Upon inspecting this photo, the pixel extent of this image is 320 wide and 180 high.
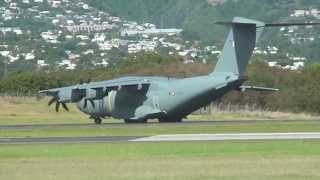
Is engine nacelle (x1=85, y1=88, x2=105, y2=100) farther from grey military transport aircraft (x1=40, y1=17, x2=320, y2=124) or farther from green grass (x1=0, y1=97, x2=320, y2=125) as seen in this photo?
green grass (x1=0, y1=97, x2=320, y2=125)

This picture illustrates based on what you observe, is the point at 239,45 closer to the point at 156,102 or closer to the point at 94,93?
the point at 156,102

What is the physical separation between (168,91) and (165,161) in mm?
35574

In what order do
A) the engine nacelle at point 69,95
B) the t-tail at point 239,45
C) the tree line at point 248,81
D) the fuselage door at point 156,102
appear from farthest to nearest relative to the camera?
the tree line at point 248,81 < the engine nacelle at point 69,95 < the fuselage door at point 156,102 < the t-tail at point 239,45

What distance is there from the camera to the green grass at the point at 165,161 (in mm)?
21578

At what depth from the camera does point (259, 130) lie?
146ft

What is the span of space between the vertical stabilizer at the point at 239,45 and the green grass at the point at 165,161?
27112mm

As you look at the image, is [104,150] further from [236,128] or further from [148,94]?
[148,94]

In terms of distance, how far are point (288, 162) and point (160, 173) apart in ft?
15.0

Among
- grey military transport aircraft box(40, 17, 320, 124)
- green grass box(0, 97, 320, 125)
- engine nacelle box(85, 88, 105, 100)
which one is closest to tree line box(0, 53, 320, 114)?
green grass box(0, 97, 320, 125)

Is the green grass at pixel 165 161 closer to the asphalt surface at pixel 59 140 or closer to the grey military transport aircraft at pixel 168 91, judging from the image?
the asphalt surface at pixel 59 140

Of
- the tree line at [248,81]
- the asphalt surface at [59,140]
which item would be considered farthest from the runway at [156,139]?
the tree line at [248,81]

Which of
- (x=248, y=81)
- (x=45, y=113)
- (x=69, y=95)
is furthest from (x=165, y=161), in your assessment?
(x=248, y=81)

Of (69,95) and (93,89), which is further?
(93,89)

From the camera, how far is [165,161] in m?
25.5
